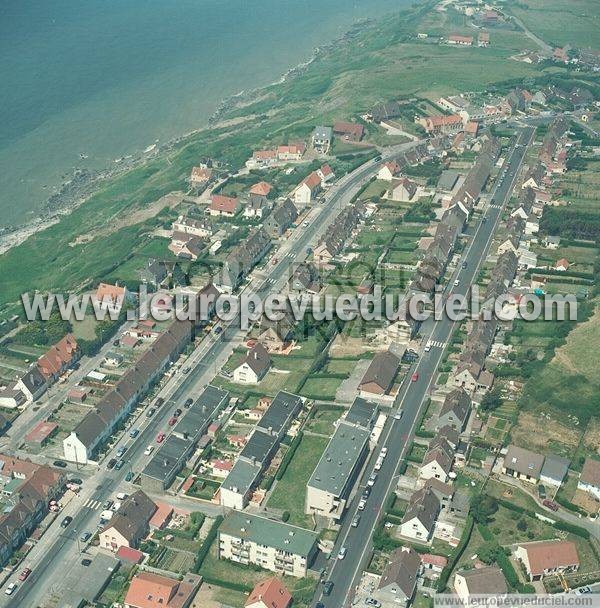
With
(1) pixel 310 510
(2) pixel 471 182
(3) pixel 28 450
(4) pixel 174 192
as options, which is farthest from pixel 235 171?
(1) pixel 310 510

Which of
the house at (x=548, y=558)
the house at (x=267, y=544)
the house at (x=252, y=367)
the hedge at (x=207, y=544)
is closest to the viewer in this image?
the house at (x=548, y=558)

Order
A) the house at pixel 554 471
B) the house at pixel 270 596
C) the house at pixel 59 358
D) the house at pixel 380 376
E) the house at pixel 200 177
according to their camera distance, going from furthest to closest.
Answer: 1. the house at pixel 200 177
2. the house at pixel 59 358
3. the house at pixel 380 376
4. the house at pixel 554 471
5. the house at pixel 270 596

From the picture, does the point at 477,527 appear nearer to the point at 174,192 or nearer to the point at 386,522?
the point at 386,522

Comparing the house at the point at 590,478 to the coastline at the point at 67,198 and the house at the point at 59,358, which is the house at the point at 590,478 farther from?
the coastline at the point at 67,198

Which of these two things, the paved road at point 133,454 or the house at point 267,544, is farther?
the paved road at point 133,454

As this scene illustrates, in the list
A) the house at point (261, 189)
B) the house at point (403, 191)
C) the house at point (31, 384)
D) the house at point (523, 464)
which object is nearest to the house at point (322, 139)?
the house at point (261, 189)
